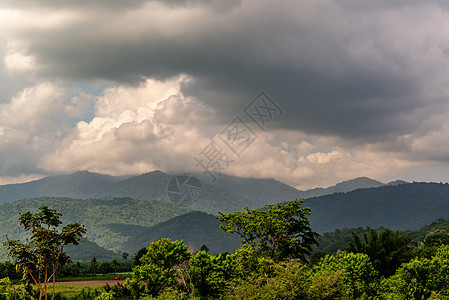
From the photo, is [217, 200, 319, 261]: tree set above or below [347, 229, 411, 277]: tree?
above

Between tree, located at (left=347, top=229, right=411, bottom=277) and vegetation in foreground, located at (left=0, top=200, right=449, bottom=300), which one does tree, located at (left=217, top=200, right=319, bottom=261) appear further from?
tree, located at (left=347, top=229, right=411, bottom=277)

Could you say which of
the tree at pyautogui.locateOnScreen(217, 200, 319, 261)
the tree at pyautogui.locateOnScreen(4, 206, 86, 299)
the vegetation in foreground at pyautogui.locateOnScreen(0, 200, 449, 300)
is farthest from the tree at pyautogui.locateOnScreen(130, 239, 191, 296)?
the tree at pyautogui.locateOnScreen(4, 206, 86, 299)

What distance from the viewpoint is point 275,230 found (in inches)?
2451

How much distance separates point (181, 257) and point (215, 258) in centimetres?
480

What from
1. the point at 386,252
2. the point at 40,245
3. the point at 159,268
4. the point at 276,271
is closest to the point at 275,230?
the point at 276,271

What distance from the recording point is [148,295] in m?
53.0

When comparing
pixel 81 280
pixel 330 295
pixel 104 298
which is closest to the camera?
pixel 330 295

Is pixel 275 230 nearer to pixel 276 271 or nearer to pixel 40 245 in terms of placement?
pixel 276 271

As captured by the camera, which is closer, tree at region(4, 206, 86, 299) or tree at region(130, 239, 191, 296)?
tree at region(4, 206, 86, 299)

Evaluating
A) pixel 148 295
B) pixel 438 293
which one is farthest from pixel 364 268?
pixel 148 295

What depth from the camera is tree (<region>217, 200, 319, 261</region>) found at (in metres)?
62.1

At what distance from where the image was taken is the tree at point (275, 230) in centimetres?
6212

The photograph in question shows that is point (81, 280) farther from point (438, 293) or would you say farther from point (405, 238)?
point (438, 293)

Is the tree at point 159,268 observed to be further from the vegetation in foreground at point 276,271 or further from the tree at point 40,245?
the tree at point 40,245
